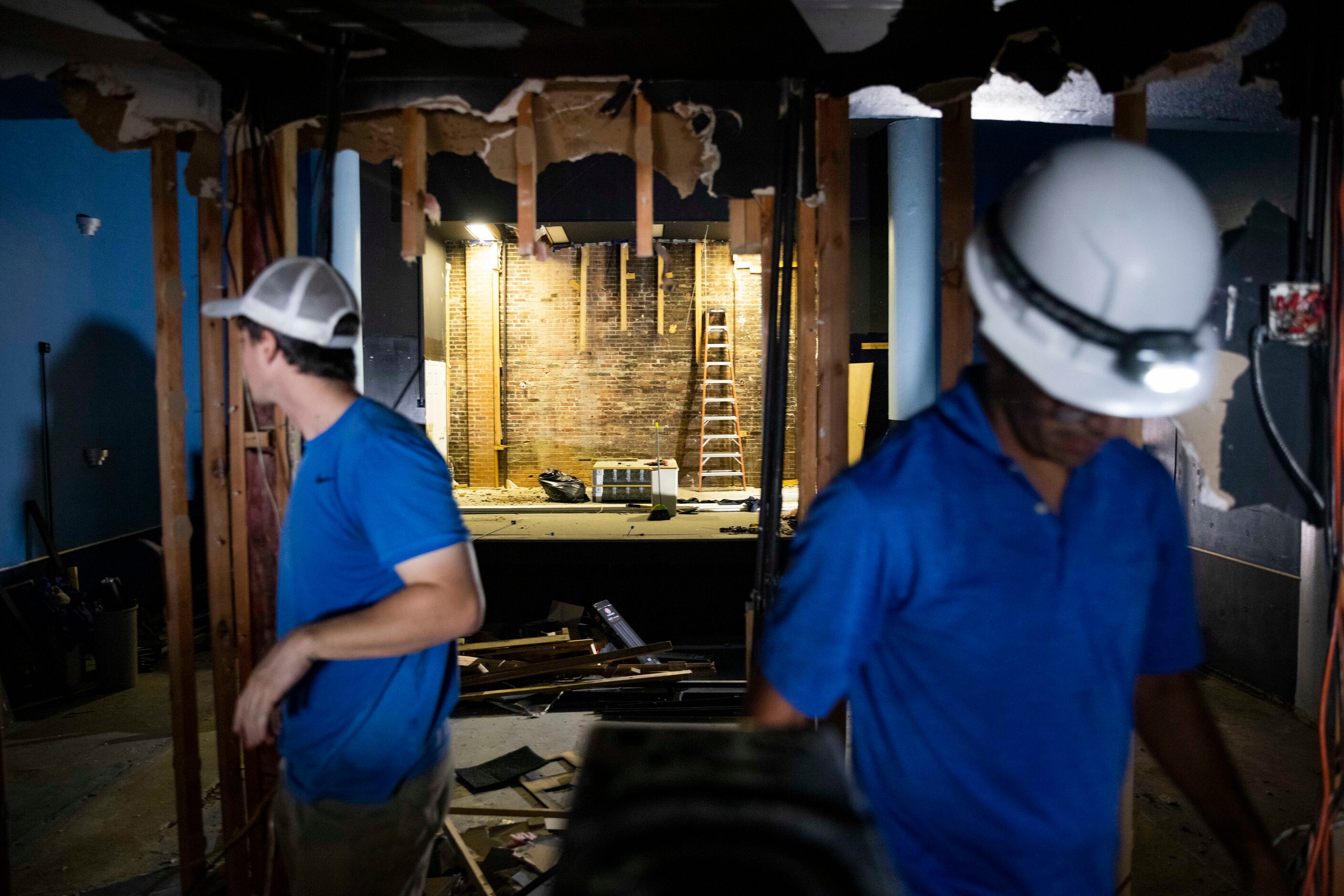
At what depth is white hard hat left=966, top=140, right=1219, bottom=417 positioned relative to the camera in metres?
0.86

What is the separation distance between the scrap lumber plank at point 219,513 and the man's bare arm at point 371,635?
104 cm

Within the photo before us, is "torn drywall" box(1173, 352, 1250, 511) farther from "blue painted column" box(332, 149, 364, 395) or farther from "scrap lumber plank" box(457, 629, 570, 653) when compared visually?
"scrap lumber plank" box(457, 629, 570, 653)

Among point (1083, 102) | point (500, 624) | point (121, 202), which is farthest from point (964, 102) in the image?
point (121, 202)

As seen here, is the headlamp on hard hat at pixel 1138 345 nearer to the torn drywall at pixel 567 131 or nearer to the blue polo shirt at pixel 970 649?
the blue polo shirt at pixel 970 649

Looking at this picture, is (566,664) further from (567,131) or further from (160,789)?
(567,131)

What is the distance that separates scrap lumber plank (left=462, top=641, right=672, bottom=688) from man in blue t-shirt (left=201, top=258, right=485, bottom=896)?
295 cm

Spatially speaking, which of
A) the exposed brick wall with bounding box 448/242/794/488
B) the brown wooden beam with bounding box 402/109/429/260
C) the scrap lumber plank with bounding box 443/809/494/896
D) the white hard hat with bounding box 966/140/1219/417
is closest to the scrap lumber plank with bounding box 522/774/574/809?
the scrap lumber plank with bounding box 443/809/494/896

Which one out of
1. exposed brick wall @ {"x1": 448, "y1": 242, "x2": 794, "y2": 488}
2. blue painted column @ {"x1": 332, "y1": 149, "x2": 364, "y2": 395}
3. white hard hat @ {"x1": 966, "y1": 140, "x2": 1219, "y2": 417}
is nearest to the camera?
white hard hat @ {"x1": 966, "y1": 140, "x2": 1219, "y2": 417}

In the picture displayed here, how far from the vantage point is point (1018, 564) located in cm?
93

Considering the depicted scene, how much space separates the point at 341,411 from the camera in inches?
59.6

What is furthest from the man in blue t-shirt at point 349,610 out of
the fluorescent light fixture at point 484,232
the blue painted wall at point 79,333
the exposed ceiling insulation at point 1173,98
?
the fluorescent light fixture at point 484,232

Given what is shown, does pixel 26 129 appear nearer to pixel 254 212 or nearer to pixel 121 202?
pixel 121 202

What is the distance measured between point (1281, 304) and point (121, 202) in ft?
22.7

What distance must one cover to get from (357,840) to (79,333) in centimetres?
530
